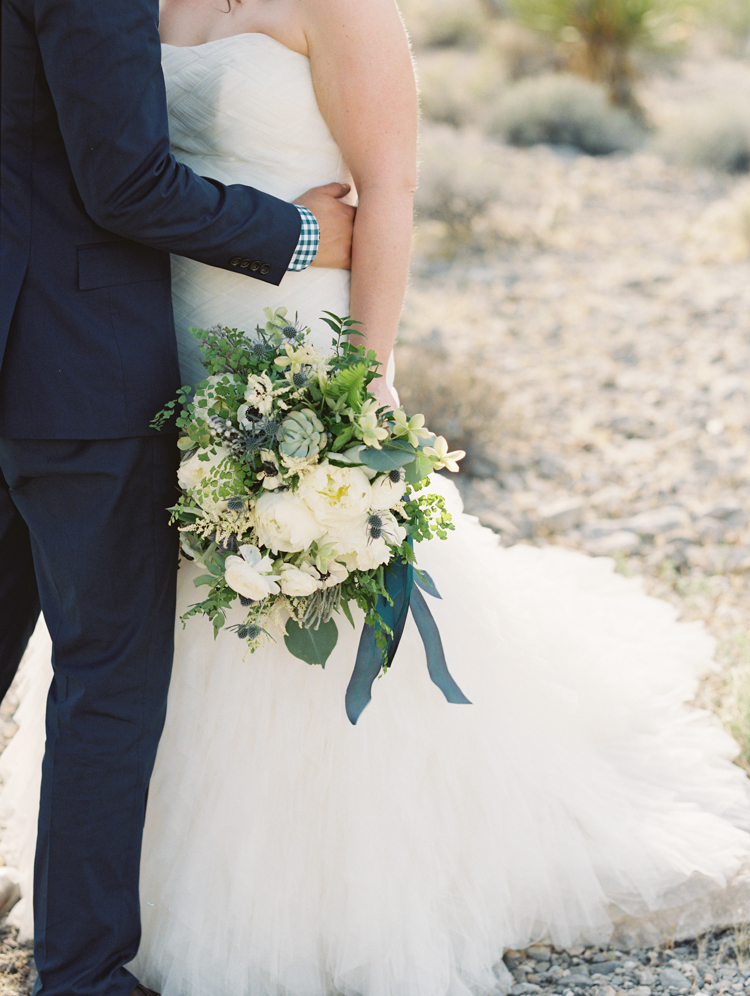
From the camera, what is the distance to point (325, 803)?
6.16 ft

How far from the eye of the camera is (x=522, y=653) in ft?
7.09

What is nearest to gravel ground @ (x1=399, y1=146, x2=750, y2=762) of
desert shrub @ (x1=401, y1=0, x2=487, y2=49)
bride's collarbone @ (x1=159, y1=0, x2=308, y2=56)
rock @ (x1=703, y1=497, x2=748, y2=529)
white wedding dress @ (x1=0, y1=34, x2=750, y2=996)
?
rock @ (x1=703, y1=497, x2=748, y2=529)

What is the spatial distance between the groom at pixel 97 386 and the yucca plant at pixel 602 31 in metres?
12.2

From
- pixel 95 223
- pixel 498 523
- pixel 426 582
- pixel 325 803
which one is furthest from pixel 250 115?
pixel 498 523

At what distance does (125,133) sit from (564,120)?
35.6ft

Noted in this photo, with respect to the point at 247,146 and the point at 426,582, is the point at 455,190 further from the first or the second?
the point at 426,582

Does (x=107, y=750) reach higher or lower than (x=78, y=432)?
lower

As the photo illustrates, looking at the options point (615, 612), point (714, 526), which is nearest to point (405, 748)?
point (615, 612)

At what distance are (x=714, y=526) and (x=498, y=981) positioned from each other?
256 centimetres

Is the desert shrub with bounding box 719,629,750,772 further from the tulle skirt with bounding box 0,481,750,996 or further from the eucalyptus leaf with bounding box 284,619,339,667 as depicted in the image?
the eucalyptus leaf with bounding box 284,619,339,667

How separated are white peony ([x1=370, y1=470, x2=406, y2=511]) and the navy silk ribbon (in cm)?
18

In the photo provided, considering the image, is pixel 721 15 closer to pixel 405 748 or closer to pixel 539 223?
pixel 539 223

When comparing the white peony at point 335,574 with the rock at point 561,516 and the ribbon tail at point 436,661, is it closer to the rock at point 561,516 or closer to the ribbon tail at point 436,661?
the ribbon tail at point 436,661

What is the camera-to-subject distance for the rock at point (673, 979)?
1.96 meters
